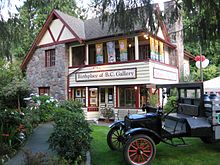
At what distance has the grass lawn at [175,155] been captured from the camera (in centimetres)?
685

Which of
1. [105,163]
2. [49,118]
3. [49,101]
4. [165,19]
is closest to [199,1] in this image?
[165,19]

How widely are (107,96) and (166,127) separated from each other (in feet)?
42.0

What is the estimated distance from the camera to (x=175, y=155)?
748 cm

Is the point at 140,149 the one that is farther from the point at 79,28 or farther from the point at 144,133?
the point at 79,28

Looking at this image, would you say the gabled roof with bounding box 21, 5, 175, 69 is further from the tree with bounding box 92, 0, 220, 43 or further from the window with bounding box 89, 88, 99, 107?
the tree with bounding box 92, 0, 220, 43

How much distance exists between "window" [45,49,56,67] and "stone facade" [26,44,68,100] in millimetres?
264

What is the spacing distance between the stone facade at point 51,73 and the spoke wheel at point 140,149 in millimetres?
14962

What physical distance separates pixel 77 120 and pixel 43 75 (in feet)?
54.4

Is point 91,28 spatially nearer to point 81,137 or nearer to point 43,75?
point 43,75

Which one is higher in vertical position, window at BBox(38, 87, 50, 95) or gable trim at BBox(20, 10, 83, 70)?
gable trim at BBox(20, 10, 83, 70)

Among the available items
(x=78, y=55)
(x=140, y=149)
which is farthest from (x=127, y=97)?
(x=140, y=149)

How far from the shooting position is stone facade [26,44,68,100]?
68.6ft

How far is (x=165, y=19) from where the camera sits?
19.4 ft

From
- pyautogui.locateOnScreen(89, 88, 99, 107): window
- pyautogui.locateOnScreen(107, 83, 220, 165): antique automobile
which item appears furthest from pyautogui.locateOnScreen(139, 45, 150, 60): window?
pyautogui.locateOnScreen(107, 83, 220, 165): antique automobile
